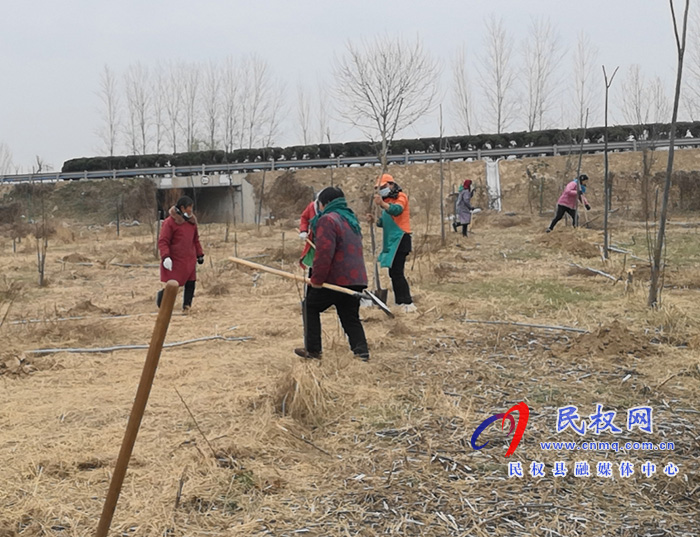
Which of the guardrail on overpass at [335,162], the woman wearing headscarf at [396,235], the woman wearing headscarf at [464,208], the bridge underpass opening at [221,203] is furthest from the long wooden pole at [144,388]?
the guardrail on overpass at [335,162]

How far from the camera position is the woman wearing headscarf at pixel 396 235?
6.78 metres

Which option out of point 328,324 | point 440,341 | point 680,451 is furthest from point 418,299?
point 680,451

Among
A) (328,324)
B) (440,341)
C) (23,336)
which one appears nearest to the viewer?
(440,341)

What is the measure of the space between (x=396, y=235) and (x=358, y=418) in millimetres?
3282

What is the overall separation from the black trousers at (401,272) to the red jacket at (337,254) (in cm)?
186

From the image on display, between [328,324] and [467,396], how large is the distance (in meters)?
2.79

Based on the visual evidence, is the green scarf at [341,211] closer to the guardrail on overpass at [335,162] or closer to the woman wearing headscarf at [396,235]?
the woman wearing headscarf at [396,235]

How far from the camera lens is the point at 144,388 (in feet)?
5.48

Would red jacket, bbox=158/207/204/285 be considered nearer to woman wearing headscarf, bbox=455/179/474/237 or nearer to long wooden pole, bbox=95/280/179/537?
long wooden pole, bbox=95/280/179/537

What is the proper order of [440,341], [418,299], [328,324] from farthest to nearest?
[418,299] → [328,324] → [440,341]

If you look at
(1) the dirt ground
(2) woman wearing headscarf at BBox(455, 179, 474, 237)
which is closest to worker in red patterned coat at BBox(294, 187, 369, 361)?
(1) the dirt ground

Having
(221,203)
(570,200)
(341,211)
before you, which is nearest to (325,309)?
(341,211)

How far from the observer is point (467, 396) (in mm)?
4074

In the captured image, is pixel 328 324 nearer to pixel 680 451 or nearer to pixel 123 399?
pixel 123 399
